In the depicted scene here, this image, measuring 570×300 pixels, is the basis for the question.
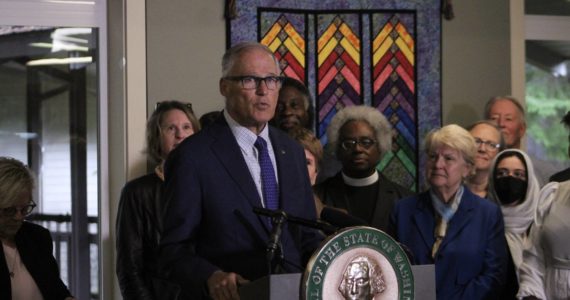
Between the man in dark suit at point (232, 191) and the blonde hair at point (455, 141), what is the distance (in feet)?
4.90

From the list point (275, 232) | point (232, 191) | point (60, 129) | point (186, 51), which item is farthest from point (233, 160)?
point (60, 129)

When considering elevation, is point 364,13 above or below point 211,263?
above

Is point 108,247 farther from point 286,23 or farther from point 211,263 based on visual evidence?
point 211,263

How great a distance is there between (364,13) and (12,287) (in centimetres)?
288

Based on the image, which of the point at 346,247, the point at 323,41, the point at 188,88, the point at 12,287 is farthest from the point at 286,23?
the point at 346,247

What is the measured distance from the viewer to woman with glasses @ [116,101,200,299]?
4.76 m

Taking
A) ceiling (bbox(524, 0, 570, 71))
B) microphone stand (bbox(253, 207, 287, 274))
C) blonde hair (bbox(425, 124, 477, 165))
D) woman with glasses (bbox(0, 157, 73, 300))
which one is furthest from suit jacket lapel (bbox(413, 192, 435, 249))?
ceiling (bbox(524, 0, 570, 71))

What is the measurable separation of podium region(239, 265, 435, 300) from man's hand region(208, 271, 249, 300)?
0.03 meters

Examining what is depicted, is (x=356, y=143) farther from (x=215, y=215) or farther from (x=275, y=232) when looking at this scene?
(x=275, y=232)

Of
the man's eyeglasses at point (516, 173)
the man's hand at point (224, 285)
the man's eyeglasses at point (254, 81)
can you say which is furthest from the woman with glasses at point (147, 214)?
the man's hand at point (224, 285)

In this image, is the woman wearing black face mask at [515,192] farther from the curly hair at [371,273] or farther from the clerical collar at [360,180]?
the curly hair at [371,273]

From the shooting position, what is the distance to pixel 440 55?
6184 mm

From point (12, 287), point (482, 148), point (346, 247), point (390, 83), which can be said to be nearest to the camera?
point (346, 247)

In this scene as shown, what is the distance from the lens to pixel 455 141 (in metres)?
4.38
